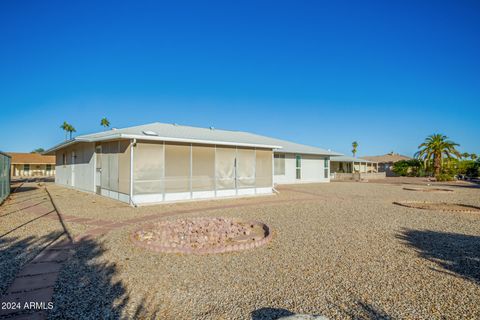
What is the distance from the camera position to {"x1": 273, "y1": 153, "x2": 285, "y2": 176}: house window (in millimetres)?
21281

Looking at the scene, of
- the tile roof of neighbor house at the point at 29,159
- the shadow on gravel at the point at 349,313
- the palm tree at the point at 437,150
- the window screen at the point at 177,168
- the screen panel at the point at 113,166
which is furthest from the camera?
the tile roof of neighbor house at the point at 29,159

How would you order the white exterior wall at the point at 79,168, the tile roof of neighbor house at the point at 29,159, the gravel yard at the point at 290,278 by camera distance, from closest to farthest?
the gravel yard at the point at 290,278 < the white exterior wall at the point at 79,168 < the tile roof of neighbor house at the point at 29,159

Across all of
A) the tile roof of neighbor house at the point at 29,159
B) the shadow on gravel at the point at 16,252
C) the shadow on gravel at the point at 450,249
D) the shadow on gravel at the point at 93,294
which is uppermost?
the tile roof of neighbor house at the point at 29,159

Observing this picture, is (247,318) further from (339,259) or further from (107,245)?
(107,245)

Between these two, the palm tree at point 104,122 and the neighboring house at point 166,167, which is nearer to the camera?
the neighboring house at point 166,167

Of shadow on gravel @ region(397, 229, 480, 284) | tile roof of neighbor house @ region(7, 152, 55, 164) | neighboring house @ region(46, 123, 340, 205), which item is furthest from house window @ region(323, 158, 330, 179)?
tile roof of neighbor house @ region(7, 152, 55, 164)

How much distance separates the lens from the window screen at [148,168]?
1050 cm

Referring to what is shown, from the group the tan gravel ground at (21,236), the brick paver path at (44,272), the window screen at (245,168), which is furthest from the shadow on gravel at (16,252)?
the window screen at (245,168)

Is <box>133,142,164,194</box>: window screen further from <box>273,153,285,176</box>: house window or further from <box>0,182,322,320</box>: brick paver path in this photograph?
<box>273,153,285,176</box>: house window

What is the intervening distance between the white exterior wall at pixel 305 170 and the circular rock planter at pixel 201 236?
47.7 feet

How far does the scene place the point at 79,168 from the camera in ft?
51.9

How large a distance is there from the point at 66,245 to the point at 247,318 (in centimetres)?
440

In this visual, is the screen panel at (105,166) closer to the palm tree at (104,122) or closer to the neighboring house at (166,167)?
the neighboring house at (166,167)

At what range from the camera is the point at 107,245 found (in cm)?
554
